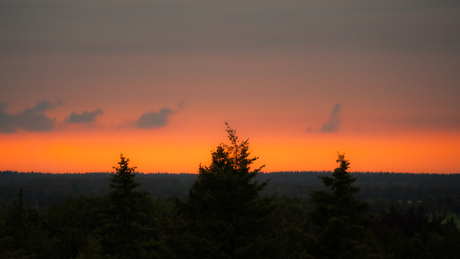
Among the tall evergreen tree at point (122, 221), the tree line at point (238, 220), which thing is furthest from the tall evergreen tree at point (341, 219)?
the tall evergreen tree at point (122, 221)

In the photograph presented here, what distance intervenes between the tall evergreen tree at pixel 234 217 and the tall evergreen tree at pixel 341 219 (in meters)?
3.38

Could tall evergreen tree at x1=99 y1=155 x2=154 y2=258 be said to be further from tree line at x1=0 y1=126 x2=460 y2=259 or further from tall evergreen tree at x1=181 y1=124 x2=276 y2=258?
tall evergreen tree at x1=181 y1=124 x2=276 y2=258

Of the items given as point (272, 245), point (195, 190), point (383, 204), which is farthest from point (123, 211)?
point (383, 204)

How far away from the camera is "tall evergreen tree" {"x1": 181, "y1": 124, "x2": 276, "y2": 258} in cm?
2720

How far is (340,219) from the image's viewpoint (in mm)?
28953

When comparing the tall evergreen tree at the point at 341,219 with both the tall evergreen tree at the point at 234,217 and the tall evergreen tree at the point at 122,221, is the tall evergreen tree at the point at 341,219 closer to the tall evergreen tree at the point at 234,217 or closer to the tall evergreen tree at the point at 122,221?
the tall evergreen tree at the point at 234,217

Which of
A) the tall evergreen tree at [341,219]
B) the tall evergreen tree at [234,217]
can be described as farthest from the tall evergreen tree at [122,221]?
the tall evergreen tree at [341,219]

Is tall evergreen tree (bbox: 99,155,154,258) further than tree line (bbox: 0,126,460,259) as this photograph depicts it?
Yes

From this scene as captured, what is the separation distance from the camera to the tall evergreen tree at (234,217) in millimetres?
27203

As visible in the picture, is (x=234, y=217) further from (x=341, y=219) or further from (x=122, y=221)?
(x=122, y=221)

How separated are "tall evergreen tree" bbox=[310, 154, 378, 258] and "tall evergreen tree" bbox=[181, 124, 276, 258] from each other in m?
3.38

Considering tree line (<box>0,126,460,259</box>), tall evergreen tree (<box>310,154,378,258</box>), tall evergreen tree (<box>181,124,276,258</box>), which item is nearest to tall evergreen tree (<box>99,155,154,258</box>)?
tree line (<box>0,126,460,259</box>)

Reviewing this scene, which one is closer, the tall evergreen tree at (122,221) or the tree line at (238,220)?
the tree line at (238,220)

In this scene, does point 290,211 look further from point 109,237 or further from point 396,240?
point 109,237
